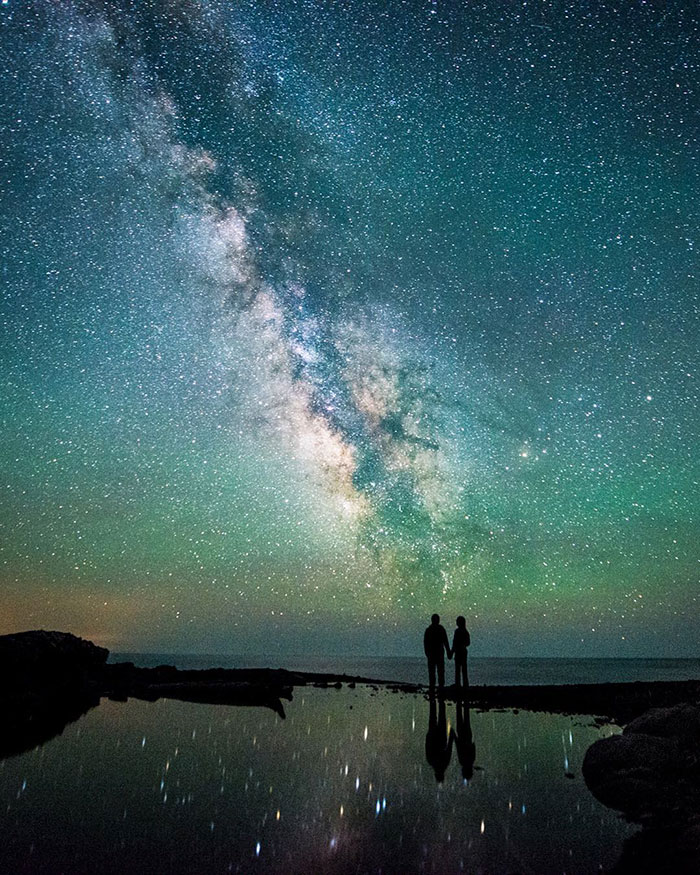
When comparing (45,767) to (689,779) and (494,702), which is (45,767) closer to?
(689,779)

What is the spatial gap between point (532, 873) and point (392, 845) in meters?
1.22

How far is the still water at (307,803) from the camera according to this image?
15.1ft

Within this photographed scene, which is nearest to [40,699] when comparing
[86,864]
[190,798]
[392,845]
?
[190,798]

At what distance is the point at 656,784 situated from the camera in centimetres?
644

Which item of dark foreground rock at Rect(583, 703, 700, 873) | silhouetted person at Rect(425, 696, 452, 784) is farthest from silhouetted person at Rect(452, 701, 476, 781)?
dark foreground rock at Rect(583, 703, 700, 873)

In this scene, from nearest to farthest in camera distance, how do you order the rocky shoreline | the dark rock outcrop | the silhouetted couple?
the rocky shoreline < the dark rock outcrop < the silhouetted couple

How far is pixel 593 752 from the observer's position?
7.54 metres

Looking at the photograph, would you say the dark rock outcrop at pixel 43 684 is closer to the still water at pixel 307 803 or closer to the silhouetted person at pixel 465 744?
the still water at pixel 307 803

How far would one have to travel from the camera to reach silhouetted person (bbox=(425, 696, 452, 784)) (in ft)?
26.0

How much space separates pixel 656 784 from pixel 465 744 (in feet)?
12.5

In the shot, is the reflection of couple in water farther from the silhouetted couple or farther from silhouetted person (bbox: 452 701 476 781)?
the silhouetted couple

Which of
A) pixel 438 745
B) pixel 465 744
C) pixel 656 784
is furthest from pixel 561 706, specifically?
pixel 656 784

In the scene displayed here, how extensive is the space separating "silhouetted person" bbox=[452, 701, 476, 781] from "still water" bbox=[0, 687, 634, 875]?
0.14 feet

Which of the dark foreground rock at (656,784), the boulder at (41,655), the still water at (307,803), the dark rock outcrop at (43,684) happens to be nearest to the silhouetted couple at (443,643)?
the still water at (307,803)
